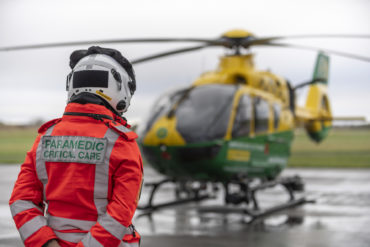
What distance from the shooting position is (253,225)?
842 cm

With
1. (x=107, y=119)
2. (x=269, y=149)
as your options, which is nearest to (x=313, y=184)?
(x=269, y=149)

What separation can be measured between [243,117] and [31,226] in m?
7.50

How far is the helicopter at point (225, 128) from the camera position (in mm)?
9055

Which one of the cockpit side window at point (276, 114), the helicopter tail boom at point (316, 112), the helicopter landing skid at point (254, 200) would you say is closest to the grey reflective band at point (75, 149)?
the helicopter landing skid at point (254, 200)

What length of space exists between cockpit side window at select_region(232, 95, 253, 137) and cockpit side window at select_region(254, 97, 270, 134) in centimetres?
21

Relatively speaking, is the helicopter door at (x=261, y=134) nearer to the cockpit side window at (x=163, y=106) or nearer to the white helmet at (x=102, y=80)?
the cockpit side window at (x=163, y=106)

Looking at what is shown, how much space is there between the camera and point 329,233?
7.65 metres

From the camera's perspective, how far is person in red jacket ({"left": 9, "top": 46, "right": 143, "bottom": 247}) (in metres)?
2.36

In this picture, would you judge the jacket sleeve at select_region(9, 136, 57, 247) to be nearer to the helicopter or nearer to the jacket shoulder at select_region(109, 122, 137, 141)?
the jacket shoulder at select_region(109, 122, 137, 141)

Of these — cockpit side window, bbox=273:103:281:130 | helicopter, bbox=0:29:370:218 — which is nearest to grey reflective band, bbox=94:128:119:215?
helicopter, bbox=0:29:370:218

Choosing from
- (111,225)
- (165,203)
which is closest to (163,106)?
(165,203)

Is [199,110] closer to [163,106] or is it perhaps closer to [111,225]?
[163,106]

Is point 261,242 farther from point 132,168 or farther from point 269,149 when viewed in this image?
point 132,168

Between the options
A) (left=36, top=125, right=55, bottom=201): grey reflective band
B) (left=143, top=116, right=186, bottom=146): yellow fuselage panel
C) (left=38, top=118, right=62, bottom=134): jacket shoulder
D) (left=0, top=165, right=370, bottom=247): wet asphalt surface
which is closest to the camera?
(left=36, top=125, right=55, bottom=201): grey reflective band
